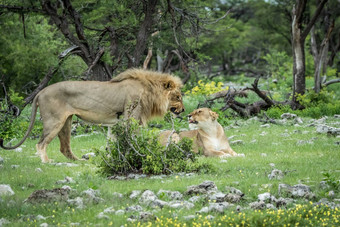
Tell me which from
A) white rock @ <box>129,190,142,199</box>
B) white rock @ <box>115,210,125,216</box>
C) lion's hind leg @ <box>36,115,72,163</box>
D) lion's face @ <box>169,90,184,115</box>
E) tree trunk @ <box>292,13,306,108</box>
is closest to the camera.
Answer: white rock @ <box>115,210,125,216</box>

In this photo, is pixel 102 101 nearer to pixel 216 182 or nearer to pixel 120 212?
pixel 216 182

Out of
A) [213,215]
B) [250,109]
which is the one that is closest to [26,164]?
[213,215]

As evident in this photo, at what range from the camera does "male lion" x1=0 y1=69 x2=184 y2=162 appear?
11617mm

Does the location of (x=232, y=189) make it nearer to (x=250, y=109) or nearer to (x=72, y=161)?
(x=72, y=161)

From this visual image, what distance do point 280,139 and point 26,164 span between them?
20.1 feet

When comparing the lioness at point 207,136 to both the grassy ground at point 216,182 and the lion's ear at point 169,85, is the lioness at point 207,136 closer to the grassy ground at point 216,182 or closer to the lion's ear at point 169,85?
the grassy ground at point 216,182

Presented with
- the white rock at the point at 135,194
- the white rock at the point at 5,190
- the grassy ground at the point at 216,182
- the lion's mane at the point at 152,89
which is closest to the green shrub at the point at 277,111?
the grassy ground at the point at 216,182

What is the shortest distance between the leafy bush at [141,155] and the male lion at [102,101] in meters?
1.35

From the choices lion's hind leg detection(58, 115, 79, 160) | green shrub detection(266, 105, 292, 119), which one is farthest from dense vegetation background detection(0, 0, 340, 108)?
lion's hind leg detection(58, 115, 79, 160)

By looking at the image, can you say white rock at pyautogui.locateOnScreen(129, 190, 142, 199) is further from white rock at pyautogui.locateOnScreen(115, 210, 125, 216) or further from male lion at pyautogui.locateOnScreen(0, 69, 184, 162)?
male lion at pyautogui.locateOnScreen(0, 69, 184, 162)

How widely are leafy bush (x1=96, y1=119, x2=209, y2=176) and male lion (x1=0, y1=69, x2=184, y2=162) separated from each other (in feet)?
4.44

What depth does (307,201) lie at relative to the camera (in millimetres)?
7691

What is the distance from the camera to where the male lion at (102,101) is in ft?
38.1

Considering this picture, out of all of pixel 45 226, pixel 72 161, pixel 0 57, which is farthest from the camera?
pixel 0 57
